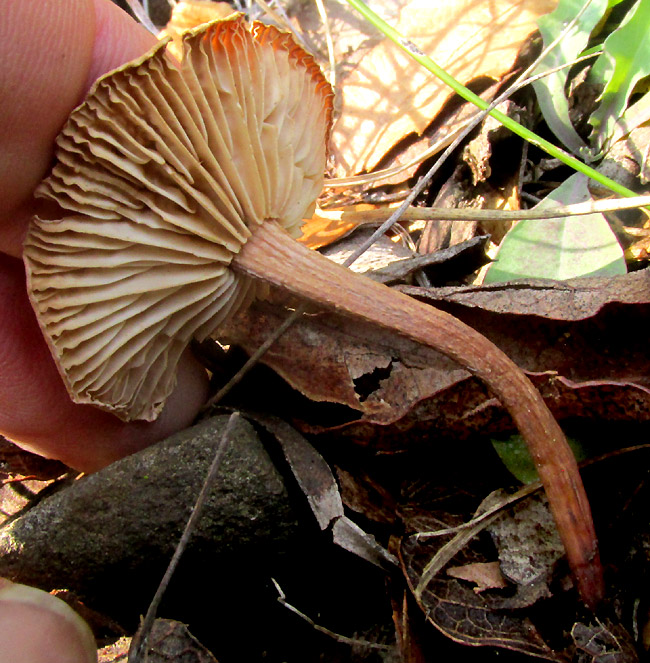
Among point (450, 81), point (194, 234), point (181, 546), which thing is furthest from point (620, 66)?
point (181, 546)

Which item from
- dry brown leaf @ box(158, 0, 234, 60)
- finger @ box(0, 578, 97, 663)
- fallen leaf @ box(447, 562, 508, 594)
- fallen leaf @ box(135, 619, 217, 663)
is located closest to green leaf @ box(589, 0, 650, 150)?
dry brown leaf @ box(158, 0, 234, 60)

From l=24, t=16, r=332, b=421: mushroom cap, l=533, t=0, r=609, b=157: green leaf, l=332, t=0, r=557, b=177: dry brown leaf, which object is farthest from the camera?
l=332, t=0, r=557, b=177: dry brown leaf

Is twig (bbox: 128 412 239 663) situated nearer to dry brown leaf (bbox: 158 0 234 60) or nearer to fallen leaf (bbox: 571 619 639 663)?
fallen leaf (bbox: 571 619 639 663)

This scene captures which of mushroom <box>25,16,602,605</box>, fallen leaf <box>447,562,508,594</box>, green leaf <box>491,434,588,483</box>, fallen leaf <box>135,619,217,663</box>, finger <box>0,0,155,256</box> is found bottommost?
fallen leaf <box>447,562,508,594</box>

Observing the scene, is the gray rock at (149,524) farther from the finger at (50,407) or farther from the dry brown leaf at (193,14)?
the dry brown leaf at (193,14)

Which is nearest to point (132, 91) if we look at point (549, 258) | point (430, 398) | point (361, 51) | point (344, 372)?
point (344, 372)

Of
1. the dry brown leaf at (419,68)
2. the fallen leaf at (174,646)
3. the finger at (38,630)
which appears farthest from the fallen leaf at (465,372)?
the dry brown leaf at (419,68)

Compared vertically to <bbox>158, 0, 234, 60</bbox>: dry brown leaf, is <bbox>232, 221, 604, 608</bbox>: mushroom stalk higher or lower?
lower

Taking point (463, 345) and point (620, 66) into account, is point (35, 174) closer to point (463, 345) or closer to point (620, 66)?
point (463, 345)

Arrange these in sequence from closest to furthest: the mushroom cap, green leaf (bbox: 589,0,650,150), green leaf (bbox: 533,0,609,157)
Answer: the mushroom cap
green leaf (bbox: 589,0,650,150)
green leaf (bbox: 533,0,609,157)

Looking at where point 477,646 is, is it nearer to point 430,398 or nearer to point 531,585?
point 531,585
